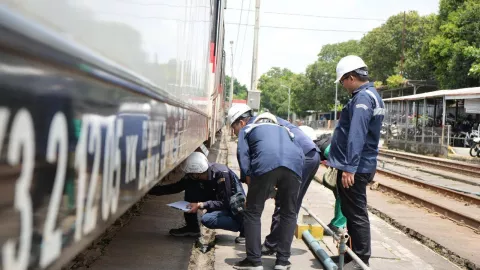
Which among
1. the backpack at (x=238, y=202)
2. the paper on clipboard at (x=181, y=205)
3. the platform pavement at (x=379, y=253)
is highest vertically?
the backpack at (x=238, y=202)

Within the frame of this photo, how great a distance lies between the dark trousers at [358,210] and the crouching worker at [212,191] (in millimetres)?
936

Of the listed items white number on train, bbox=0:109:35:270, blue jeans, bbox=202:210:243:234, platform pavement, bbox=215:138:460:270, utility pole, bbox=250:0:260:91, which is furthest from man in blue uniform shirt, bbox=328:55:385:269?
utility pole, bbox=250:0:260:91

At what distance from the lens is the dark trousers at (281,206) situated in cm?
394

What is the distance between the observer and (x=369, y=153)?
157 inches

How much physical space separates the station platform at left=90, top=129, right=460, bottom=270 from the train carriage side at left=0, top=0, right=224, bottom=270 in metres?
2.69

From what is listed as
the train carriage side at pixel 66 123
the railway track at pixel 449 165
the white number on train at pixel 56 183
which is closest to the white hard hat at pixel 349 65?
the train carriage side at pixel 66 123

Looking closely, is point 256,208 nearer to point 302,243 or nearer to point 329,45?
point 302,243

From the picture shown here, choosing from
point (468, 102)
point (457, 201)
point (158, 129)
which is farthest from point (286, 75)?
point (158, 129)

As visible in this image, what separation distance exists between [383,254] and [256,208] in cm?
170

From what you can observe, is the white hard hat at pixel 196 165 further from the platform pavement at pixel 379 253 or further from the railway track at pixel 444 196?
the railway track at pixel 444 196

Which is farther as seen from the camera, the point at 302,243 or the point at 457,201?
the point at 457,201

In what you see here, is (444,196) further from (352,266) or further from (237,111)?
(237,111)

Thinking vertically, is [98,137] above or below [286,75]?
below

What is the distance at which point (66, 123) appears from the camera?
3.31 ft
